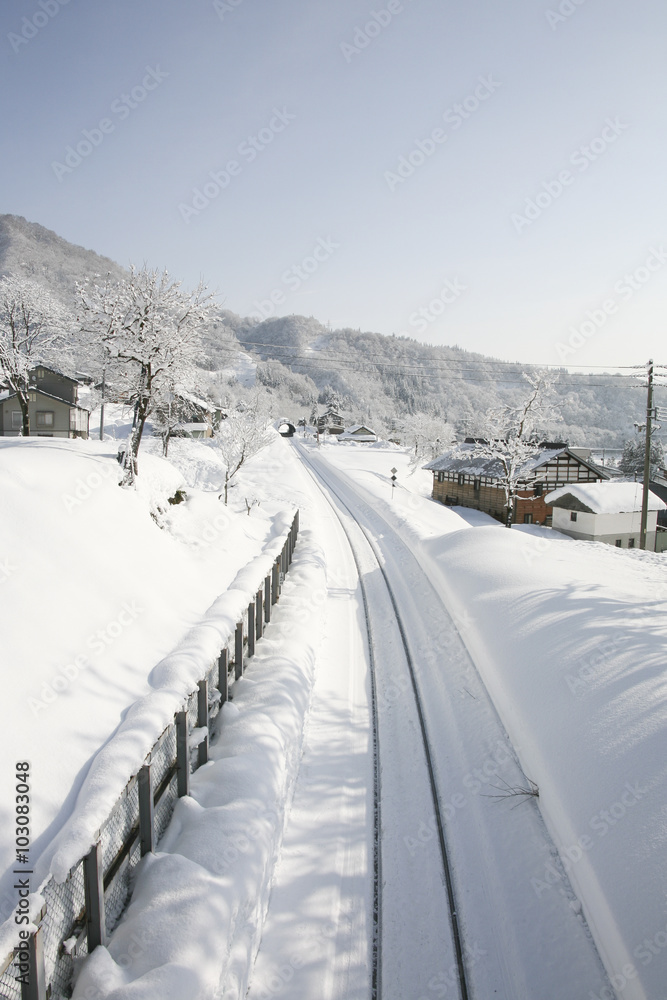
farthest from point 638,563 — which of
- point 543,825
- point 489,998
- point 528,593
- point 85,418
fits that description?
point 85,418

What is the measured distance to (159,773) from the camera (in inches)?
225

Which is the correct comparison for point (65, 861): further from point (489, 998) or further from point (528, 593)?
point (528, 593)

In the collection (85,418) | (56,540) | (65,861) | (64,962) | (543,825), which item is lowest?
(543,825)

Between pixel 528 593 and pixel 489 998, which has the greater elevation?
pixel 528 593

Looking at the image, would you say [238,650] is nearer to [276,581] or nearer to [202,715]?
[202,715]

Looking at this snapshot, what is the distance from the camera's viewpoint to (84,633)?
22.7ft

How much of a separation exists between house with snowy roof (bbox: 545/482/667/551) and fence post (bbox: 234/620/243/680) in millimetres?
28716

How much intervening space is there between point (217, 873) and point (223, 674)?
3.32 m

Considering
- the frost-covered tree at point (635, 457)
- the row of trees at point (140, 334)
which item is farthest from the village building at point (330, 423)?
the row of trees at point (140, 334)

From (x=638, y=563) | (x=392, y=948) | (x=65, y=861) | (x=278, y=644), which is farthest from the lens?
(x=638, y=563)

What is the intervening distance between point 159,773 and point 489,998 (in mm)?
4052

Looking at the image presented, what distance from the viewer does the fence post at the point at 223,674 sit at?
7.99 metres

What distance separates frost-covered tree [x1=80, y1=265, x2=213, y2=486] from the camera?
1478 centimetres

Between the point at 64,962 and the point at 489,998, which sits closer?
the point at 64,962
